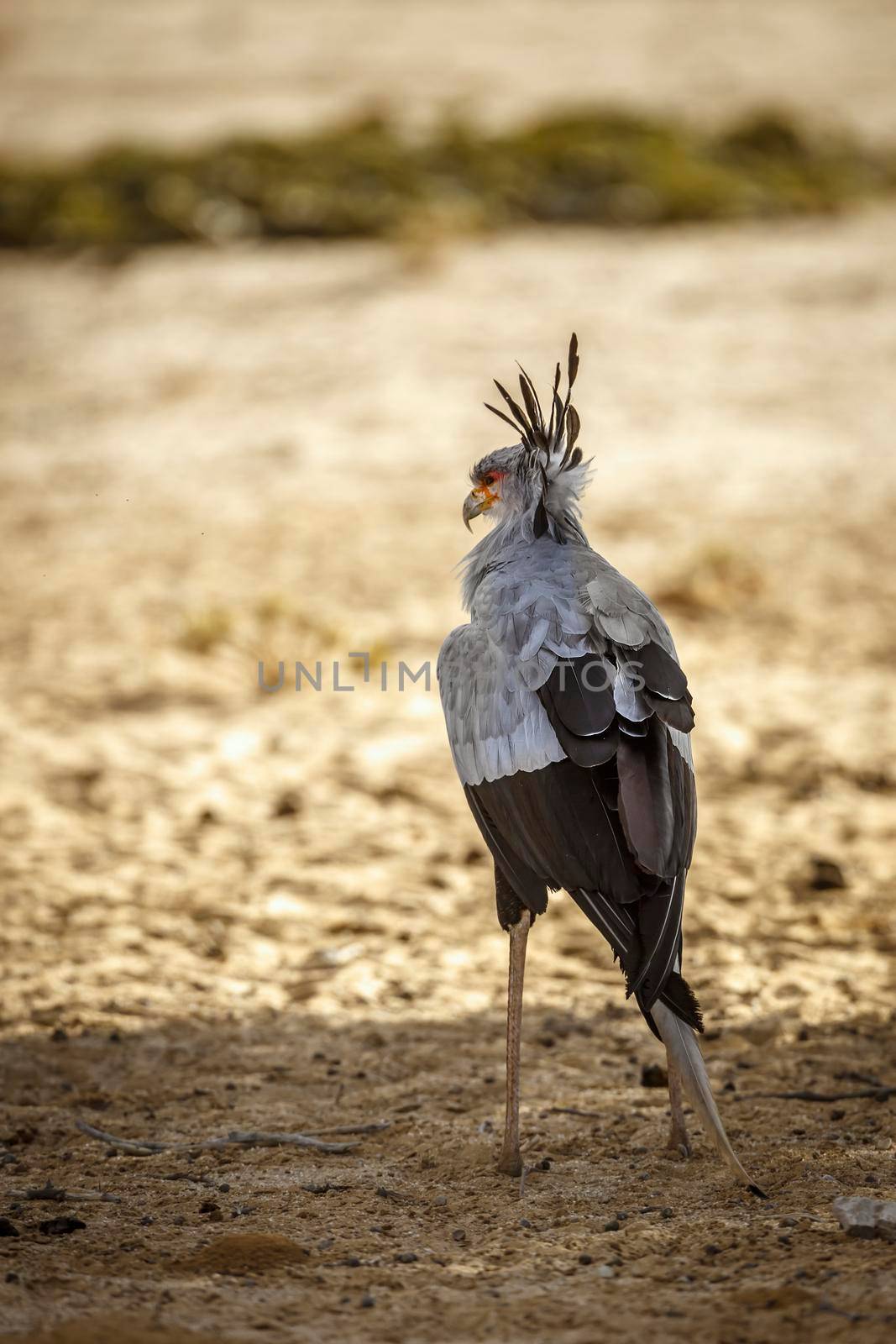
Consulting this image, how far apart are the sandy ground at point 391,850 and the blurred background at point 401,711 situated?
3 centimetres

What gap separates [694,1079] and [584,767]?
0.84 m

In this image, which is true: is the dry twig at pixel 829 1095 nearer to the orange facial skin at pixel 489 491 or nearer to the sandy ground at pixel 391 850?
the sandy ground at pixel 391 850

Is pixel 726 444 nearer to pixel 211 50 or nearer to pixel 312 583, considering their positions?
pixel 312 583

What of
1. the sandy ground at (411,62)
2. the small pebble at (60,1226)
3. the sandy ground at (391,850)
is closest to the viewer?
the sandy ground at (391,850)

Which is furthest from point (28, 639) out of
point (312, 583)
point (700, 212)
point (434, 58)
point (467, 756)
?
point (434, 58)

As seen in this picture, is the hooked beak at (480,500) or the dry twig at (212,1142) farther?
the hooked beak at (480,500)

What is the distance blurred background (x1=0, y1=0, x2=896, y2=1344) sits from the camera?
122 inches

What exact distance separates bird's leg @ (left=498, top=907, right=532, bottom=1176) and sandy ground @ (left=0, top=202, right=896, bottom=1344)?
0.34 feet

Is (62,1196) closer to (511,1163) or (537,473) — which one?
(511,1163)

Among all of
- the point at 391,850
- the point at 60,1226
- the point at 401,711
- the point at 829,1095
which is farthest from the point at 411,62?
the point at 60,1226

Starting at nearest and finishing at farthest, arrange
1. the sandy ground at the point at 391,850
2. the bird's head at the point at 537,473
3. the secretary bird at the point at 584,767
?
the sandy ground at the point at 391,850 → the secretary bird at the point at 584,767 → the bird's head at the point at 537,473

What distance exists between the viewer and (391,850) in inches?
236

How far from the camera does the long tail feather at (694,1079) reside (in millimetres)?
3092

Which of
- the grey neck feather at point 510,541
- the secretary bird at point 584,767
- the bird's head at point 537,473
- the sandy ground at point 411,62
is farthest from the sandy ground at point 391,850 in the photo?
the sandy ground at point 411,62
